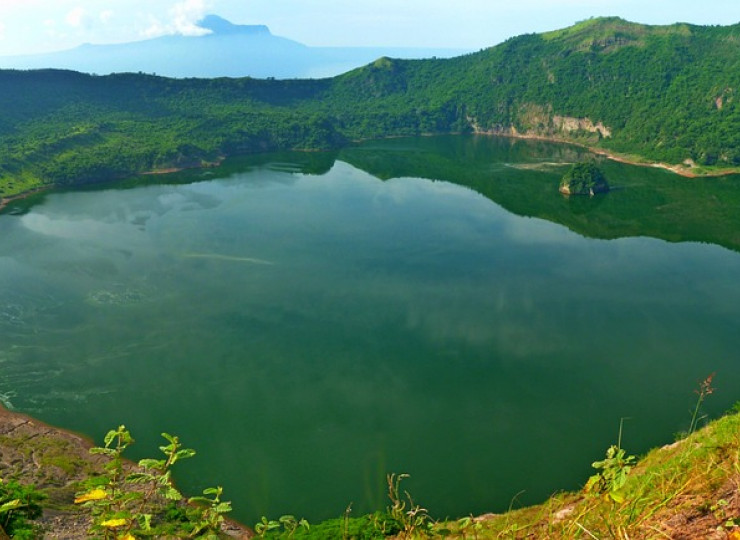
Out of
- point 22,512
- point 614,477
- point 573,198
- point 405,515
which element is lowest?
point 22,512

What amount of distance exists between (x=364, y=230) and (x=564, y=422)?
4053cm

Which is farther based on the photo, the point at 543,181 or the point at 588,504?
the point at 543,181

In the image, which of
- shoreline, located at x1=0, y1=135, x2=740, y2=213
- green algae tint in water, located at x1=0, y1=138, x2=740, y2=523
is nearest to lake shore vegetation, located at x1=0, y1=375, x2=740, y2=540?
green algae tint in water, located at x1=0, y1=138, x2=740, y2=523

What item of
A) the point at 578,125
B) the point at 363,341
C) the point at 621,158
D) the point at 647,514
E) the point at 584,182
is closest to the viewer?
the point at 647,514

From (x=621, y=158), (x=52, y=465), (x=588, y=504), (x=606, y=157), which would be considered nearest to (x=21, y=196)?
(x=52, y=465)

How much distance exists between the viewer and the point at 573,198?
3214 inches

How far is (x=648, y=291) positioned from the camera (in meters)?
48.3

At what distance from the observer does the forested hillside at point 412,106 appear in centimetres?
9812

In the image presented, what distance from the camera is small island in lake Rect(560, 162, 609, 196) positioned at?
271 feet

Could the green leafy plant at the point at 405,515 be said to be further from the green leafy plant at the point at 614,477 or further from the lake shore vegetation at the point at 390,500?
the green leafy plant at the point at 614,477

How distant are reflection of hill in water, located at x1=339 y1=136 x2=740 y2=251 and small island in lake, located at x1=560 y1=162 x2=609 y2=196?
202 cm

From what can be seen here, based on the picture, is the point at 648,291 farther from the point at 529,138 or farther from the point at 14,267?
the point at 529,138

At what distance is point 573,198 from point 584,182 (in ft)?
12.2

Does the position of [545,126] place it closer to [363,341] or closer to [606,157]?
[606,157]
